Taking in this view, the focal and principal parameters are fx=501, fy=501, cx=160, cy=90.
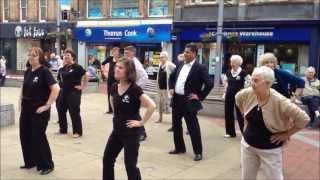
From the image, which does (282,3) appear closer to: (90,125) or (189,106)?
(90,125)

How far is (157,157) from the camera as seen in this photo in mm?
7668

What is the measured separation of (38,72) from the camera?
20.9ft

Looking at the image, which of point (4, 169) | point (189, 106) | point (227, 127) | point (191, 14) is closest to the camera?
point (4, 169)

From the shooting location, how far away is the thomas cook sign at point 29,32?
111 ft

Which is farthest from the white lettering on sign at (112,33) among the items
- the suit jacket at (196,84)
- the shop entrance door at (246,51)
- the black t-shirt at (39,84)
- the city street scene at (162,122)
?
the black t-shirt at (39,84)

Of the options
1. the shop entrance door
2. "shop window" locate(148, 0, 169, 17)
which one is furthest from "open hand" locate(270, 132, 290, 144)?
"shop window" locate(148, 0, 169, 17)

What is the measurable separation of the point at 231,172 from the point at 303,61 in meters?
17.6

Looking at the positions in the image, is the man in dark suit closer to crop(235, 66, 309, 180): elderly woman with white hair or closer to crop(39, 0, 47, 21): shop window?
crop(235, 66, 309, 180): elderly woman with white hair

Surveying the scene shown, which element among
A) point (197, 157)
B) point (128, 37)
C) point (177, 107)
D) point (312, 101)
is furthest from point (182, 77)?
point (128, 37)

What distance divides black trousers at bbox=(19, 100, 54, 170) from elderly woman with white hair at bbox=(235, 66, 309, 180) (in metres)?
2.78

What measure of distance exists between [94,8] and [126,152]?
90.2 feet

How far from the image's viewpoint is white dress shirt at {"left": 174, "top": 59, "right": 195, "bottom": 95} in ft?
24.8

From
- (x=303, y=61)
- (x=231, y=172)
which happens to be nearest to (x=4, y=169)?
(x=231, y=172)

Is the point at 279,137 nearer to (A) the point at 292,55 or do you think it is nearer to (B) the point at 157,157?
(B) the point at 157,157
